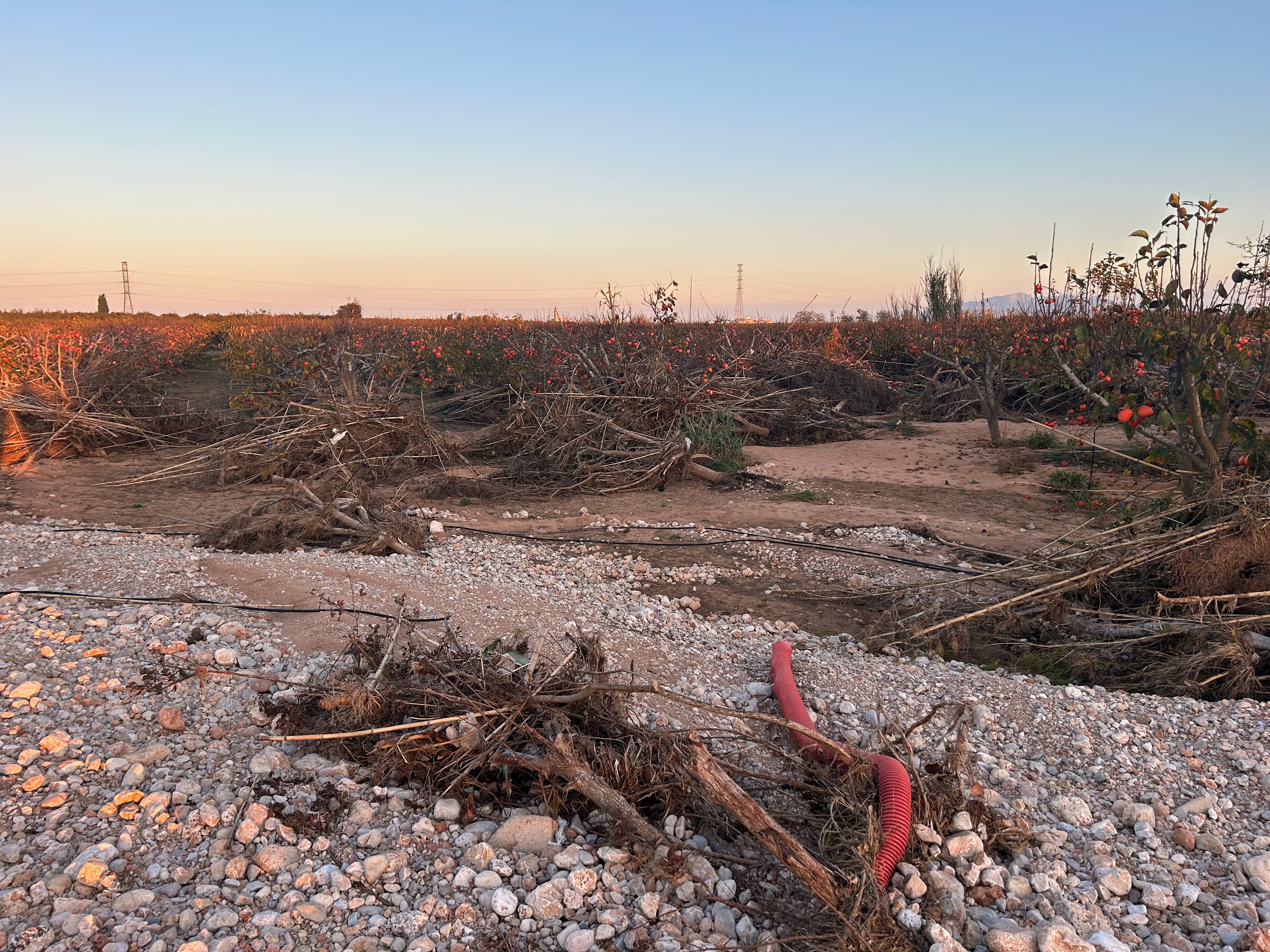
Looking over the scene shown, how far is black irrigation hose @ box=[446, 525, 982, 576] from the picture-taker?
19.0ft

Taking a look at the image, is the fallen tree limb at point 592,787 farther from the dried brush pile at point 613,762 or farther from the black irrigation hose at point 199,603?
the black irrigation hose at point 199,603

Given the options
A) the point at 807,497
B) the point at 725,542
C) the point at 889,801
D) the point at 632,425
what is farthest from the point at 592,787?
the point at 632,425

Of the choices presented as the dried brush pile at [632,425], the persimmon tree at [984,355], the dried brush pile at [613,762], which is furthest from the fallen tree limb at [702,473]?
the dried brush pile at [613,762]

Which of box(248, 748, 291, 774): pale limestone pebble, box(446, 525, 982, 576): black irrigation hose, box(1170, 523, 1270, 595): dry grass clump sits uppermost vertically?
box(1170, 523, 1270, 595): dry grass clump

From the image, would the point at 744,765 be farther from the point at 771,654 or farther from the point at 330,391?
the point at 330,391

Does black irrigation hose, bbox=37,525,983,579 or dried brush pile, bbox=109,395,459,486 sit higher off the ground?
dried brush pile, bbox=109,395,459,486

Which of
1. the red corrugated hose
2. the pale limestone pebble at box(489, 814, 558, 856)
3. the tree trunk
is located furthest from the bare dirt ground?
the pale limestone pebble at box(489, 814, 558, 856)

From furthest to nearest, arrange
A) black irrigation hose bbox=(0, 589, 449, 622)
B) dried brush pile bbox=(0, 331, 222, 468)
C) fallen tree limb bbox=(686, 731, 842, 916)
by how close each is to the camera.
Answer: dried brush pile bbox=(0, 331, 222, 468), black irrigation hose bbox=(0, 589, 449, 622), fallen tree limb bbox=(686, 731, 842, 916)

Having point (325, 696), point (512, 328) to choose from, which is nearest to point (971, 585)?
point (325, 696)

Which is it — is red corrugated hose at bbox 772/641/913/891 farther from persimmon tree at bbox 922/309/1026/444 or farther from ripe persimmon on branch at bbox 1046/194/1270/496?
persimmon tree at bbox 922/309/1026/444

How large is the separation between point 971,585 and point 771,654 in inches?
62.6

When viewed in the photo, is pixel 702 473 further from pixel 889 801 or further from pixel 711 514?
pixel 889 801

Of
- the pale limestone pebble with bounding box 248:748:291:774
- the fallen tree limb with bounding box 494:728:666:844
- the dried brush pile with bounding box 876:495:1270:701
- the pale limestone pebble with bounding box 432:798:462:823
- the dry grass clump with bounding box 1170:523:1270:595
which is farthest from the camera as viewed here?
the dry grass clump with bounding box 1170:523:1270:595

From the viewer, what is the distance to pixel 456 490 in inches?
321
